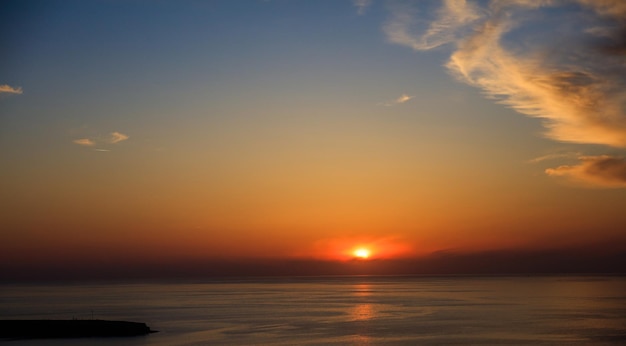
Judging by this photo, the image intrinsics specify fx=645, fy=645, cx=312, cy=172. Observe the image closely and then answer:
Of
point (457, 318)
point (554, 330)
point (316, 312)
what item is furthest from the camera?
point (316, 312)

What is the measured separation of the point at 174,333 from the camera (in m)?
70.6

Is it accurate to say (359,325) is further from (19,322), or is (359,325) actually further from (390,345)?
(19,322)

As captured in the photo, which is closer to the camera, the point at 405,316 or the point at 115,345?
the point at 115,345

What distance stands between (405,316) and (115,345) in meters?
48.2

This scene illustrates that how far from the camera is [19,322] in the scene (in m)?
66.8

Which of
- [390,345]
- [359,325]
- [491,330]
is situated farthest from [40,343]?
[491,330]

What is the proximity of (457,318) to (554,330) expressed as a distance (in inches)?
746

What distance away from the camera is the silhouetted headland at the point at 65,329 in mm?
64125

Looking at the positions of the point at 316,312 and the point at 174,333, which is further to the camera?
the point at 316,312

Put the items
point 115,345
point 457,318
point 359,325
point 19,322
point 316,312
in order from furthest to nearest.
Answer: point 316,312 < point 457,318 < point 359,325 < point 19,322 < point 115,345

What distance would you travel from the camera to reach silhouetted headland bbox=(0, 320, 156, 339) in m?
64.1

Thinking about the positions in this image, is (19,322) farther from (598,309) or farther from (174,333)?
(598,309)

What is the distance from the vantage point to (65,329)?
65.8 meters

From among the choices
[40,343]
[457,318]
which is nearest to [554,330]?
[457,318]
